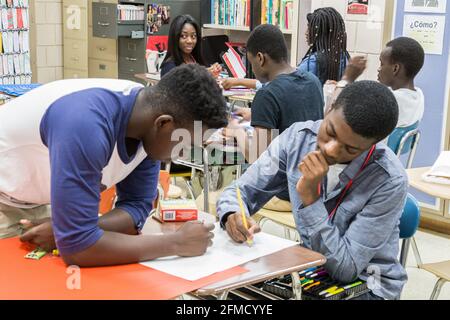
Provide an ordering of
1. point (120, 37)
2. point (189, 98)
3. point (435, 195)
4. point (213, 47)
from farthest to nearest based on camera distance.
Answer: point (120, 37)
point (213, 47)
point (435, 195)
point (189, 98)

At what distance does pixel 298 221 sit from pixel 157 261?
1.61ft

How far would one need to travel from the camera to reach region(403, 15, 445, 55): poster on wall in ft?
14.0

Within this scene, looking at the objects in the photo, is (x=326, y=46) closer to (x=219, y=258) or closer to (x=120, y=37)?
(x=120, y=37)

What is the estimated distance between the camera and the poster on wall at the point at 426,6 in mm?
4254

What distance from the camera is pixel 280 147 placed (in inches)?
84.6

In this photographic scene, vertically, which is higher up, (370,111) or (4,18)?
(4,18)

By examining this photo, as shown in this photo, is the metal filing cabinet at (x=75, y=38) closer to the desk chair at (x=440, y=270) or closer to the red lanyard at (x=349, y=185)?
the desk chair at (x=440, y=270)

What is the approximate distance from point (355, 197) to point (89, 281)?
2.67ft

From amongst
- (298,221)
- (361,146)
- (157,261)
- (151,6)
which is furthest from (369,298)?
(151,6)

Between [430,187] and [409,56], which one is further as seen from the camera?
[409,56]

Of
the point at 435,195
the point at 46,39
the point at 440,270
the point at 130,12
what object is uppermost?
the point at 130,12

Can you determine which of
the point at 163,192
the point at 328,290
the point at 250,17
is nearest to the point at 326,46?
the point at 250,17

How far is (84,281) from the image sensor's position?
5.05 ft
